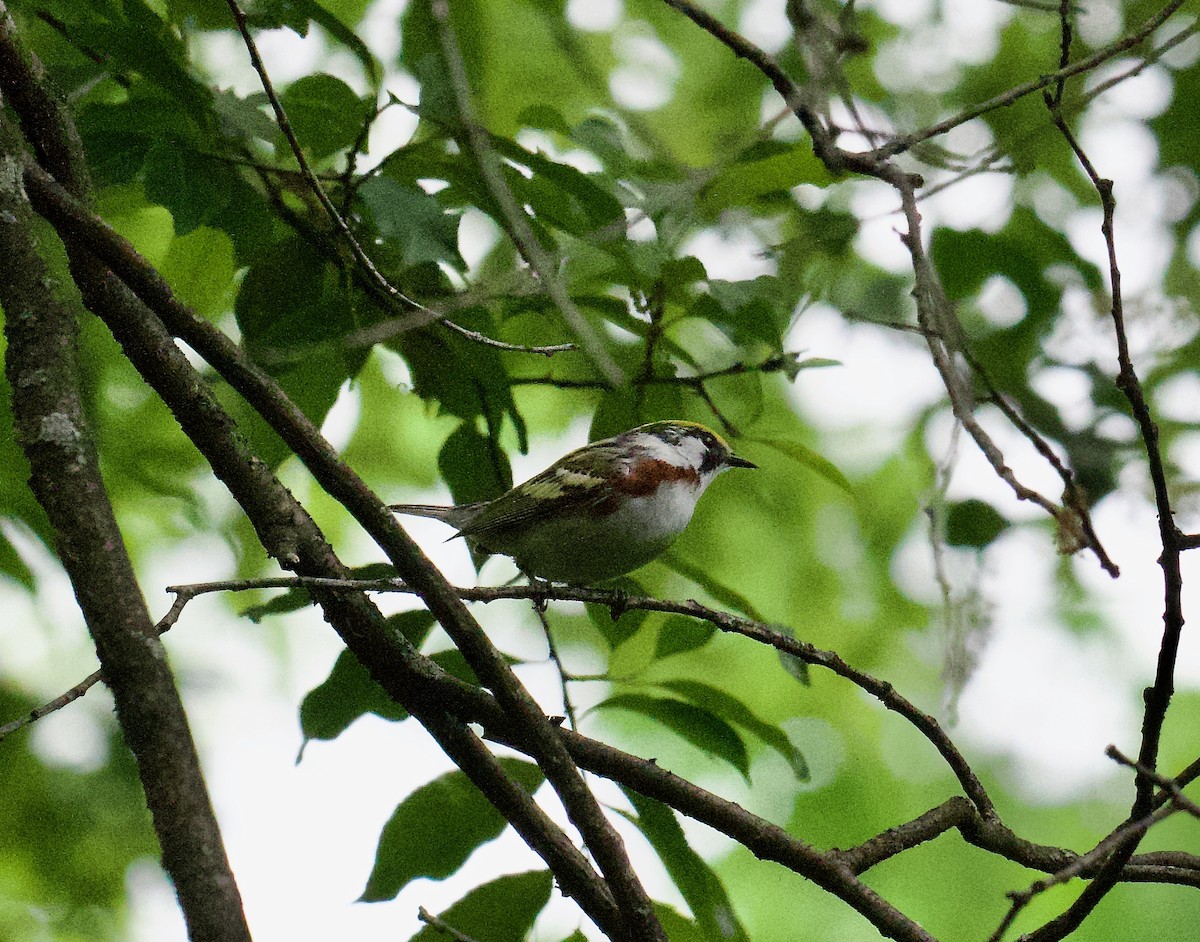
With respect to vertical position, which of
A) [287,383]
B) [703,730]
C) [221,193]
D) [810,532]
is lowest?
[703,730]

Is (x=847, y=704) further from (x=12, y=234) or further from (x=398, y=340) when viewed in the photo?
(x=12, y=234)

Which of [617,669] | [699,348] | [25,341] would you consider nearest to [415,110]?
[25,341]

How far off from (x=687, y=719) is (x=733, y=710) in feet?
0.40

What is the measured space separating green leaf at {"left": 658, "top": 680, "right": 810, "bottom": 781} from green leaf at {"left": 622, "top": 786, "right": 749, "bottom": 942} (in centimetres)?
32

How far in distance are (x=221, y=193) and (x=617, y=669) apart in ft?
5.23

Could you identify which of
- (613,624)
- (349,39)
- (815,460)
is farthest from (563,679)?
(349,39)

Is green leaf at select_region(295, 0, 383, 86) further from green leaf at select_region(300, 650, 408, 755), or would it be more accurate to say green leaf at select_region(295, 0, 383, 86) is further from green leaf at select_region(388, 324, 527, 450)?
green leaf at select_region(300, 650, 408, 755)

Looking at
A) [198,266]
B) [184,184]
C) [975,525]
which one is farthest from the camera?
[975,525]

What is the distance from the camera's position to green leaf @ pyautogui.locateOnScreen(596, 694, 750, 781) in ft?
9.61

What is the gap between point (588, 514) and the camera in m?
4.23

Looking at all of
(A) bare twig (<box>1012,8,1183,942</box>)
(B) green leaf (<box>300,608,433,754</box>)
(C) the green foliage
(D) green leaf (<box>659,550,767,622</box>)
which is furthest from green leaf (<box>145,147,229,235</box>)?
(A) bare twig (<box>1012,8,1183,942</box>)

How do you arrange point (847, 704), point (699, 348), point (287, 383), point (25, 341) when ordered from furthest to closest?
point (847, 704)
point (699, 348)
point (287, 383)
point (25, 341)

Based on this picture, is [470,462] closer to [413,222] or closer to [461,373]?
[461,373]

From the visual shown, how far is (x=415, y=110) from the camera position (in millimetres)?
2652
